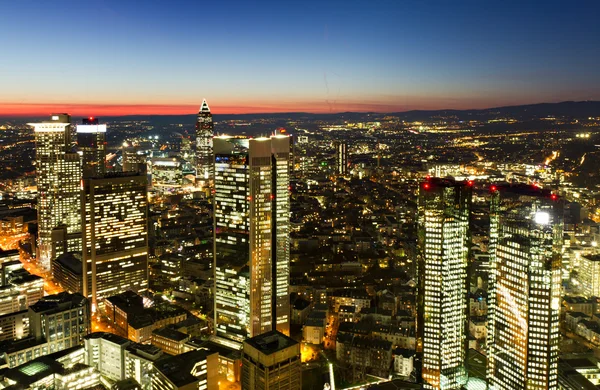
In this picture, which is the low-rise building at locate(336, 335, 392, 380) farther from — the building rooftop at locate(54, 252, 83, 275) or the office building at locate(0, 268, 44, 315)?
the office building at locate(0, 268, 44, 315)

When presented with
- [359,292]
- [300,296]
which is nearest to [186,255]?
[300,296]

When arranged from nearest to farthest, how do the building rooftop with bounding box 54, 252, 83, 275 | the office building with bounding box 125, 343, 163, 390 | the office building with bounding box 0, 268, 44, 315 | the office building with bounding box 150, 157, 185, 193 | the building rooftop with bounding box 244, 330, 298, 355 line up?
the building rooftop with bounding box 244, 330, 298, 355 < the office building with bounding box 125, 343, 163, 390 < the office building with bounding box 0, 268, 44, 315 < the building rooftop with bounding box 54, 252, 83, 275 < the office building with bounding box 150, 157, 185, 193

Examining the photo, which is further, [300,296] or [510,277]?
[300,296]

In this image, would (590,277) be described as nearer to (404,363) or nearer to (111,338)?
(404,363)

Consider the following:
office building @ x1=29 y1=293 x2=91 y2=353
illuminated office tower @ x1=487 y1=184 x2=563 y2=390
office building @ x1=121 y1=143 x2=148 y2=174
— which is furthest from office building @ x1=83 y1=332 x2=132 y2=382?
office building @ x1=121 y1=143 x2=148 y2=174

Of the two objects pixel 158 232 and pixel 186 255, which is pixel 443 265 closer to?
pixel 186 255

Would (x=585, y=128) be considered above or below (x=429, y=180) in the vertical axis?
above

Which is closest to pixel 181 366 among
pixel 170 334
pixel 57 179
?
pixel 170 334
